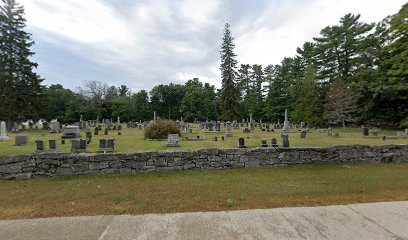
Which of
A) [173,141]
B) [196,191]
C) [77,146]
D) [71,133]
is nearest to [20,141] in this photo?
[71,133]

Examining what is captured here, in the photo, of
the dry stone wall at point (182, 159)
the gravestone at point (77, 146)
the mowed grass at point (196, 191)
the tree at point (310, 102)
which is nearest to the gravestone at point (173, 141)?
the gravestone at point (77, 146)

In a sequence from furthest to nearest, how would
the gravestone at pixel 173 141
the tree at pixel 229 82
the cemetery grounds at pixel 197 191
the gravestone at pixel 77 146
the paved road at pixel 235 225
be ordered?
the tree at pixel 229 82 < the gravestone at pixel 173 141 < the gravestone at pixel 77 146 < the cemetery grounds at pixel 197 191 < the paved road at pixel 235 225

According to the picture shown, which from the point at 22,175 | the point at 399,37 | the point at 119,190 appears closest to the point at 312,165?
the point at 119,190

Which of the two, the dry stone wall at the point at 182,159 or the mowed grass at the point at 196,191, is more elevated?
the dry stone wall at the point at 182,159

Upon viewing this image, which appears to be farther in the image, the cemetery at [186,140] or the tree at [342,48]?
the tree at [342,48]

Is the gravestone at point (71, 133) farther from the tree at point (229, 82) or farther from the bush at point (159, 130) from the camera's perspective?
the tree at point (229, 82)

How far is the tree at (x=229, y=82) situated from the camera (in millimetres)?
37719

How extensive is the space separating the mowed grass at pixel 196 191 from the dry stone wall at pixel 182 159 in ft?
0.98

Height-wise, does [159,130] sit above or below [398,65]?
below

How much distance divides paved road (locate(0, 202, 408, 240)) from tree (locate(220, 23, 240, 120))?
34111 millimetres

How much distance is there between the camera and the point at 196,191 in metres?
4.91

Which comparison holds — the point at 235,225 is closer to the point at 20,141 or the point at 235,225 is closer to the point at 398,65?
the point at 20,141

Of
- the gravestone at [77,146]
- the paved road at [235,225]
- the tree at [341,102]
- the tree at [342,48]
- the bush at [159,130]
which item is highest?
the tree at [342,48]

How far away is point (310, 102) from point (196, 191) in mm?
32574
